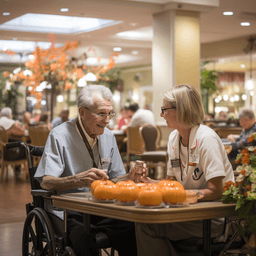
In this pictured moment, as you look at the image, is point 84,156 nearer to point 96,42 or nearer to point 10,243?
point 10,243

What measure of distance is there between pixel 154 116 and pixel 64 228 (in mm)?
6488

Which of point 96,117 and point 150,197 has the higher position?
point 96,117

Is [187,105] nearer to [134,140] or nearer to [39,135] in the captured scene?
[134,140]

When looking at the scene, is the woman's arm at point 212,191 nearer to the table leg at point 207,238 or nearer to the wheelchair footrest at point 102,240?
the table leg at point 207,238

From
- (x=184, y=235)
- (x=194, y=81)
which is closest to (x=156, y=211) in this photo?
(x=184, y=235)

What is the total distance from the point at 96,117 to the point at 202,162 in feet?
2.20

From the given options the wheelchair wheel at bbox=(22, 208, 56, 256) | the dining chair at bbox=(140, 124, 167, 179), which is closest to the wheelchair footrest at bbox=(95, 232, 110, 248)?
the wheelchair wheel at bbox=(22, 208, 56, 256)

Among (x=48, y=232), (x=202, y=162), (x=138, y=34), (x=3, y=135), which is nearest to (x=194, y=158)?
(x=202, y=162)

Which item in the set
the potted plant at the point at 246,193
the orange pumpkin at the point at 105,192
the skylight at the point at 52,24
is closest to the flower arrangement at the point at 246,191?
the potted plant at the point at 246,193

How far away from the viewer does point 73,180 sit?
2.13 meters

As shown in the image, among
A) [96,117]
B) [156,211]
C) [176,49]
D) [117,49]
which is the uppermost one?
[117,49]

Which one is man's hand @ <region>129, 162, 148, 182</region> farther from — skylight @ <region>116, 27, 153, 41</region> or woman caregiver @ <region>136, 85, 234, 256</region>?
skylight @ <region>116, 27, 153, 41</region>

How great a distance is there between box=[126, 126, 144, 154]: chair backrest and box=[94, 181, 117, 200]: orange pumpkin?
5.88 metres

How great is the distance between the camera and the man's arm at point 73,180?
207 centimetres
